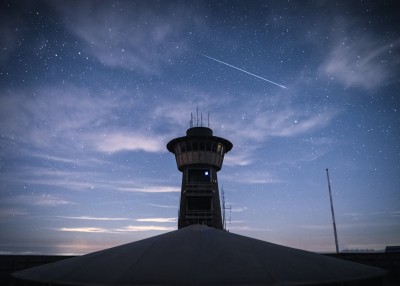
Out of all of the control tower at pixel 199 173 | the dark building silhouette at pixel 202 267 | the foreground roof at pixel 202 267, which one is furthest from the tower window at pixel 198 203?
the foreground roof at pixel 202 267

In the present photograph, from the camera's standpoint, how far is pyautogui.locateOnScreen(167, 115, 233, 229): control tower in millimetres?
43719

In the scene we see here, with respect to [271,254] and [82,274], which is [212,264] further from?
[82,274]

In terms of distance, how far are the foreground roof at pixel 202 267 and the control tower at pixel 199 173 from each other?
103ft

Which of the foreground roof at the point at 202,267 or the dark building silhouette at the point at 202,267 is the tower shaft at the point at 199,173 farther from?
the foreground roof at the point at 202,267

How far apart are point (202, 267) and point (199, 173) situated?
3769 cm

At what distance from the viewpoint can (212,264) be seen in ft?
32.6

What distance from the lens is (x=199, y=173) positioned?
47375 millimetres

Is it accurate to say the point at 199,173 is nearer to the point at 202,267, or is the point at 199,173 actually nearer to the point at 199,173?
the point at 199,173

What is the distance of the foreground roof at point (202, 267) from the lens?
920cm

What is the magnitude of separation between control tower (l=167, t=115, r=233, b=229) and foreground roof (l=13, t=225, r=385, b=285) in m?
31.2

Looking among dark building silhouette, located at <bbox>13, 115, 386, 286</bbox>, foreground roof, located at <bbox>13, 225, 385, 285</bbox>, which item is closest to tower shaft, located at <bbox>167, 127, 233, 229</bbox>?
dark building silhouette, located at <bbox>13, 115, 386, 286</bbox>

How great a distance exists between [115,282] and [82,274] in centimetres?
207

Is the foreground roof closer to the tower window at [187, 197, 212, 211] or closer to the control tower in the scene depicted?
the control tower

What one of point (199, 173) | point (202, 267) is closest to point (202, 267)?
point (202, 267)
